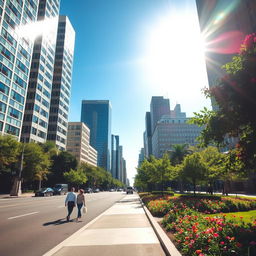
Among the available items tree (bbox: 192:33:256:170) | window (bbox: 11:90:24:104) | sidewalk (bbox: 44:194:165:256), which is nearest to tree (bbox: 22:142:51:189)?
window (bbox: 11:90:24:104)

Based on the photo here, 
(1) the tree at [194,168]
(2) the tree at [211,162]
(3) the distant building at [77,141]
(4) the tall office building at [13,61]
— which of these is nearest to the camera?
(1) the tree at [194,168]

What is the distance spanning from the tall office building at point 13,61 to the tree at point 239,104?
170ft

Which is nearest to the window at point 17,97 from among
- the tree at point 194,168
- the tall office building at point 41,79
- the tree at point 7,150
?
the tall office building at point 41,79

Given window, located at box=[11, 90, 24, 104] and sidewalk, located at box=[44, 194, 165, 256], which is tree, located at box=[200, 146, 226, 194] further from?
window, located at box=[11, 90, 24, 104]

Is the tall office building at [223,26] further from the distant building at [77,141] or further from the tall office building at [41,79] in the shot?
the distant building at [77,141]

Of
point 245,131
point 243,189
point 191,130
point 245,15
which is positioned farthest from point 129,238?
point 191,130

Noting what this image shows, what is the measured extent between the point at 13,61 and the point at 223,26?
6126 cm

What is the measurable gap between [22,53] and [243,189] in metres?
72.9

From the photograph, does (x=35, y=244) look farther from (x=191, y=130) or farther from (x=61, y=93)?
(x=191, y=130)

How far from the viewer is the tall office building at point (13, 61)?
46.9 meters

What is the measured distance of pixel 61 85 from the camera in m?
86.4

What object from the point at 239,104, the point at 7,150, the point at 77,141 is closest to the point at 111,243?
the point at 239,104

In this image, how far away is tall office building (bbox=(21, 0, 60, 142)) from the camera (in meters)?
61.7

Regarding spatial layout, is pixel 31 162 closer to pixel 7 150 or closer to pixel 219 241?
pixel 7 150
